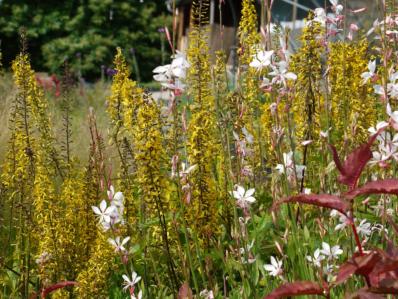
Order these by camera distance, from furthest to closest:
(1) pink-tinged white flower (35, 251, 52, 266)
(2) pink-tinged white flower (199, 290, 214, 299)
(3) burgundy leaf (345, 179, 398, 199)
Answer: (1) pink-tinged white flower (35, 251, 52, 266)
(2) pink-tinged white flower (199, 290, 214, 299)
(3) burgundy leaf (345, 179, 398, 199)

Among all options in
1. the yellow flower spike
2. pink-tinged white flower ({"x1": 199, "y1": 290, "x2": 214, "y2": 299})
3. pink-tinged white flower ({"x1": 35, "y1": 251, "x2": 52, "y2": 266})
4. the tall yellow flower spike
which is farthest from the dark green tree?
pink-tinged white flower ({"x1": 199, "y1": 290, "x2": 214, "y2": 299})

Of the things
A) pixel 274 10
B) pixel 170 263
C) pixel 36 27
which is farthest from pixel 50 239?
pixel 36 27

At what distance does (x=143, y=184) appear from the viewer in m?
2.41

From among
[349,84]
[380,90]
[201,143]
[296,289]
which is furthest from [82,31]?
[296,289]

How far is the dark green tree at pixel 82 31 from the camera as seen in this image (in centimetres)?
2136

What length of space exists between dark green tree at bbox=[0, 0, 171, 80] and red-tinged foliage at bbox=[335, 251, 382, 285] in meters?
19.9

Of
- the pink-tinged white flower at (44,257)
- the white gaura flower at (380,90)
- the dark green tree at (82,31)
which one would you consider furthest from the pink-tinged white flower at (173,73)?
the dark green tree at (82,31)

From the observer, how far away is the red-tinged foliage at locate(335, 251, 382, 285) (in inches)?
46.4

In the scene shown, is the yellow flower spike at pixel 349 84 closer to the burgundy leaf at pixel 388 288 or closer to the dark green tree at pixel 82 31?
the burgundy leaf at pixel 388 288

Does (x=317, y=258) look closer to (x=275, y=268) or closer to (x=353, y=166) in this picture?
(x=275, y=268)

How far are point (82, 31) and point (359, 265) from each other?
21517 mm

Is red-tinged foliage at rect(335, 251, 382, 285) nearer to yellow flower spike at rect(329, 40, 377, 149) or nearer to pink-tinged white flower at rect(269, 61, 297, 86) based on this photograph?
pink-tinged white flower at rect(269, 61, 297, 86)

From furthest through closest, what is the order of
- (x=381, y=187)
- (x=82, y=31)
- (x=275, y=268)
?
(x=82, y=31) → (x=275, y=268) → (x=381, y=187)

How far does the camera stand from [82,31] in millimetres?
22109
